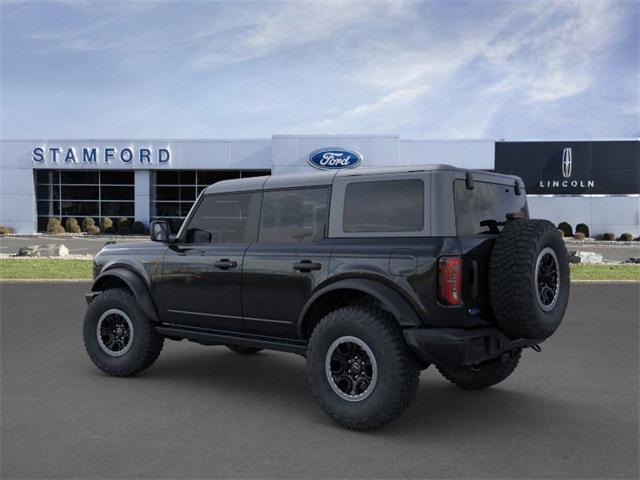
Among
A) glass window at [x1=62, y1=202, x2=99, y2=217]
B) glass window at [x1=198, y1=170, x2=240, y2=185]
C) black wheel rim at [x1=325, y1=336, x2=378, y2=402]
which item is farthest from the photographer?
glass window at [x1=62, y1=202, x2=99, y2=217]

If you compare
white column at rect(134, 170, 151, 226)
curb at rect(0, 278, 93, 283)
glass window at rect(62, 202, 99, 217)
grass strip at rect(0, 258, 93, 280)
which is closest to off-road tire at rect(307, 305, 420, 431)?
curb at rect(0, 278, 93, 283)

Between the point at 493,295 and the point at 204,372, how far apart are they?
346cm

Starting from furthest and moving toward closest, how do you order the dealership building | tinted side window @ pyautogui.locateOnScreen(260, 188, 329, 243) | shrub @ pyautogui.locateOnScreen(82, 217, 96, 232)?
shrub @ pyautogui.locateOnScreen(82, 217, 96, 232), the dealership building, tinted side window @ pyautogui.locateOnScreen(260, 188, 329, 243)

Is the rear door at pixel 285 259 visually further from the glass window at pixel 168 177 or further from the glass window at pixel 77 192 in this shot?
the glass window at pixel 77 192

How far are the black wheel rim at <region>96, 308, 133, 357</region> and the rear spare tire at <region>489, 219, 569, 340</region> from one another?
3888mm

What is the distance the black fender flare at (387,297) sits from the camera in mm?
4750

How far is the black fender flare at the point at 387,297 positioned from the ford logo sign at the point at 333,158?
1338 inches

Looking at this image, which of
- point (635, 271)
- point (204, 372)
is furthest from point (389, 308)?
point (635, 271)

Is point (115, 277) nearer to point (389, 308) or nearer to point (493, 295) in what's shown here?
point (389, 308)

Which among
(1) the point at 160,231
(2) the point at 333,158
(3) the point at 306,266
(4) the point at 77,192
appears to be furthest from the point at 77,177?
(3) the point at 306,266

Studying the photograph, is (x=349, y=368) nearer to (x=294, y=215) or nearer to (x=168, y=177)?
(x=294, y=215)

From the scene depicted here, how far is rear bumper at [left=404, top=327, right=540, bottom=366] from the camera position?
461 cm

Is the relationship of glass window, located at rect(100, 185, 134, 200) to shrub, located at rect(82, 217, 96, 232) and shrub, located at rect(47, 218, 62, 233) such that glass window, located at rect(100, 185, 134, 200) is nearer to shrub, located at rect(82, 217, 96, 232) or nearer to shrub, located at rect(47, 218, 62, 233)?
shrub, located at rect(82, 217, 96, 232)

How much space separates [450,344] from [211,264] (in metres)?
2.51
